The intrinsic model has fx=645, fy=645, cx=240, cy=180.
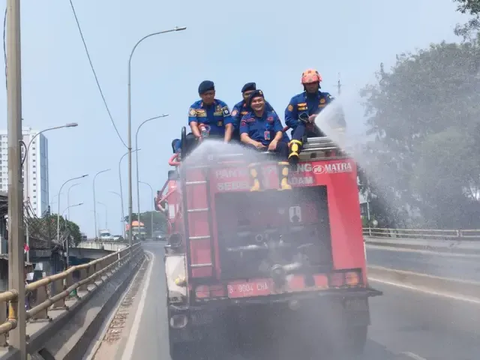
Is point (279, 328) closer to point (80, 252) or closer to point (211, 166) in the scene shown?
point (211, 166)

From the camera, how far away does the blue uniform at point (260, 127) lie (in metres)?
8.73

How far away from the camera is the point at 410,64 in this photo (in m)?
17.2

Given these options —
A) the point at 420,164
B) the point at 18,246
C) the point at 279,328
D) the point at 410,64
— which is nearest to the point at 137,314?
the point at 279,328

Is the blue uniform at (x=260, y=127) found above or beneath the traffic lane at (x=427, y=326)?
above

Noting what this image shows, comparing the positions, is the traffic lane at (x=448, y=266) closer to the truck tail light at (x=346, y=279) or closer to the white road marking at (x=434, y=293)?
the white road marking at (x=434, y=293)

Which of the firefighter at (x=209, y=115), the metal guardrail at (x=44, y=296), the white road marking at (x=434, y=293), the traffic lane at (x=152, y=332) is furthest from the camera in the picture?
the white road marking at (x=434, y=293)

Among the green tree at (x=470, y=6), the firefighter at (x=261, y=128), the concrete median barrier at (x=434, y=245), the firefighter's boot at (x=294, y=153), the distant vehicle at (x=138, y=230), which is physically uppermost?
the green tree at (x=470, y=6)

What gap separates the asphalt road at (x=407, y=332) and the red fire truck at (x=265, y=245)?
94 centimetres

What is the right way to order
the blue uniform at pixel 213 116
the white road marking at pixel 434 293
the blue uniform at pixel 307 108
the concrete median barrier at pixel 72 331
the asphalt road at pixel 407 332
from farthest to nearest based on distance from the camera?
1. the white road marking at pixel 434 293
2. the blue uniform at pixel 213 116
3. the blue uniform at pixel 307 108
4. the asphalt road at pixel 407 332
5. the concrete median barrier at pixel 72 331

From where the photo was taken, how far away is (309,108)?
8.85 meters

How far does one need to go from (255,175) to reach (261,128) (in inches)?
41.5

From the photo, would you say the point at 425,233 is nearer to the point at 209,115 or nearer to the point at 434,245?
the point at 434,245

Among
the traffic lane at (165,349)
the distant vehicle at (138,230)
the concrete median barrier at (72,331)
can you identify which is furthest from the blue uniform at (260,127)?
the distant vehicle at (138,230)

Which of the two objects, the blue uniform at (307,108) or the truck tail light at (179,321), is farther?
the blue uniform at (307,108)
